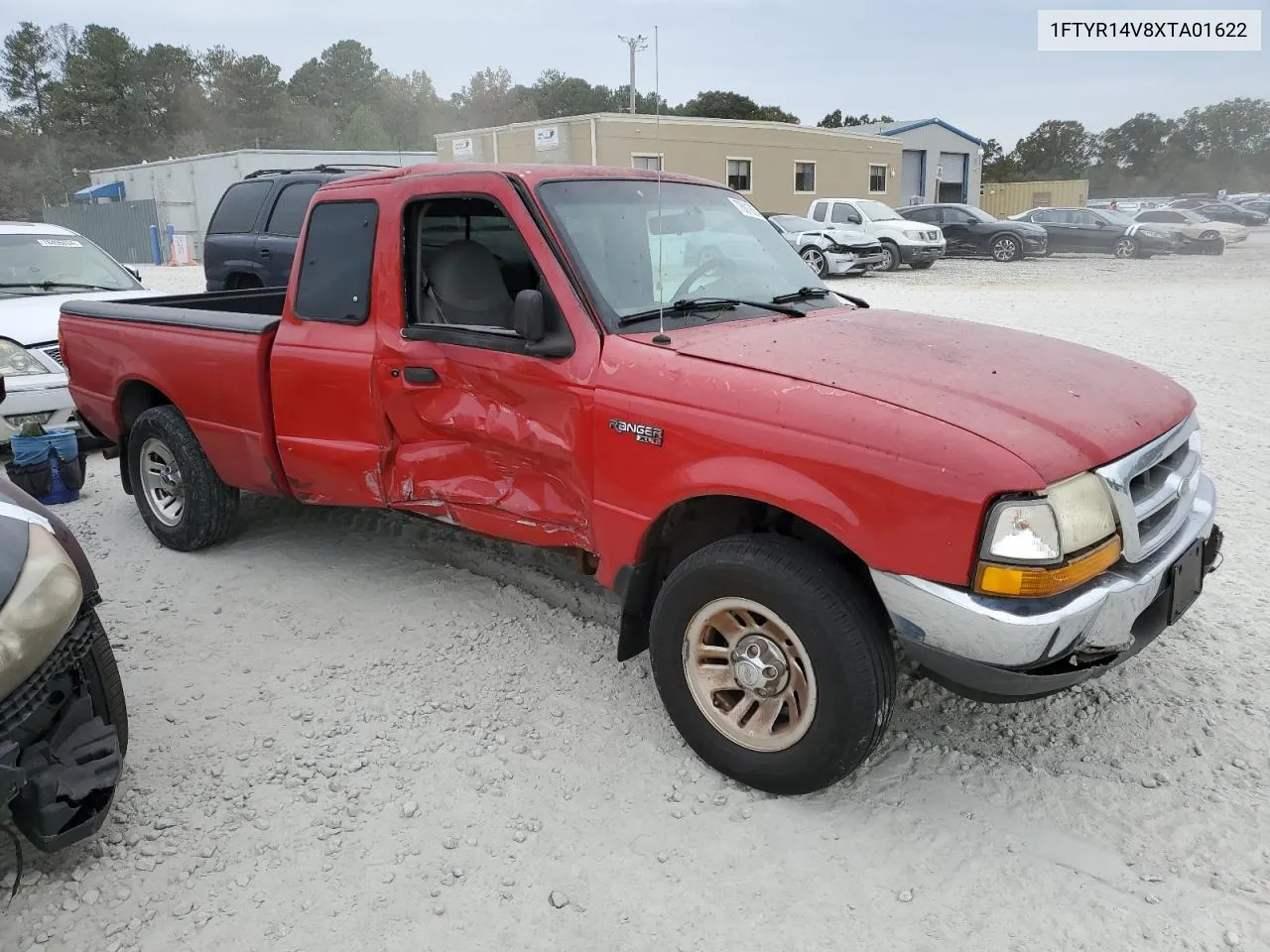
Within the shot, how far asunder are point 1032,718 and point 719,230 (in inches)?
91.9

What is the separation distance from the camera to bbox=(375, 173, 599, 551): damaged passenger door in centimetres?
338

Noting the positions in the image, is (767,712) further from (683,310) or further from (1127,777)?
(683,310)

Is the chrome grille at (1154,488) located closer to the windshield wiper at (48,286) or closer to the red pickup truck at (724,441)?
the red pickup truck at (724,441)

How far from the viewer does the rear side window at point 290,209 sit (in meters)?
10.6

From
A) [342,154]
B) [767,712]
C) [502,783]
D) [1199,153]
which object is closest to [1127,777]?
[767,712]

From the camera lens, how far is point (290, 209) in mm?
10734

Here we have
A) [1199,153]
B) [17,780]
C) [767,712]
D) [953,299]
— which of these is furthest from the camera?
[1199,153]

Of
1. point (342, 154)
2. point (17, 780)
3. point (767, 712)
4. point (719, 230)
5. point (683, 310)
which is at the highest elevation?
point (342, 154)

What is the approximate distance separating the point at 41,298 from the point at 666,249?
21.1ft

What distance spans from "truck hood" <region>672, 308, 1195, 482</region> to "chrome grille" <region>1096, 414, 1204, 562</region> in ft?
0.17

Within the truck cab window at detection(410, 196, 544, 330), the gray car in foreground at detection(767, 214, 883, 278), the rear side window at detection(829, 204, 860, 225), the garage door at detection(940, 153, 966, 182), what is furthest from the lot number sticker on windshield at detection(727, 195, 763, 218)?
the garage door at detection(940, 153, 966, 182)

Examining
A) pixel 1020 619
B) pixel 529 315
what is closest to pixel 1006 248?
pixel 529 315

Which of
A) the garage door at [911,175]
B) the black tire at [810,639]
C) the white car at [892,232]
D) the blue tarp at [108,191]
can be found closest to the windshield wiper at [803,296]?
the black tire at [810,639]

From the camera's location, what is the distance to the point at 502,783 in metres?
3.16
